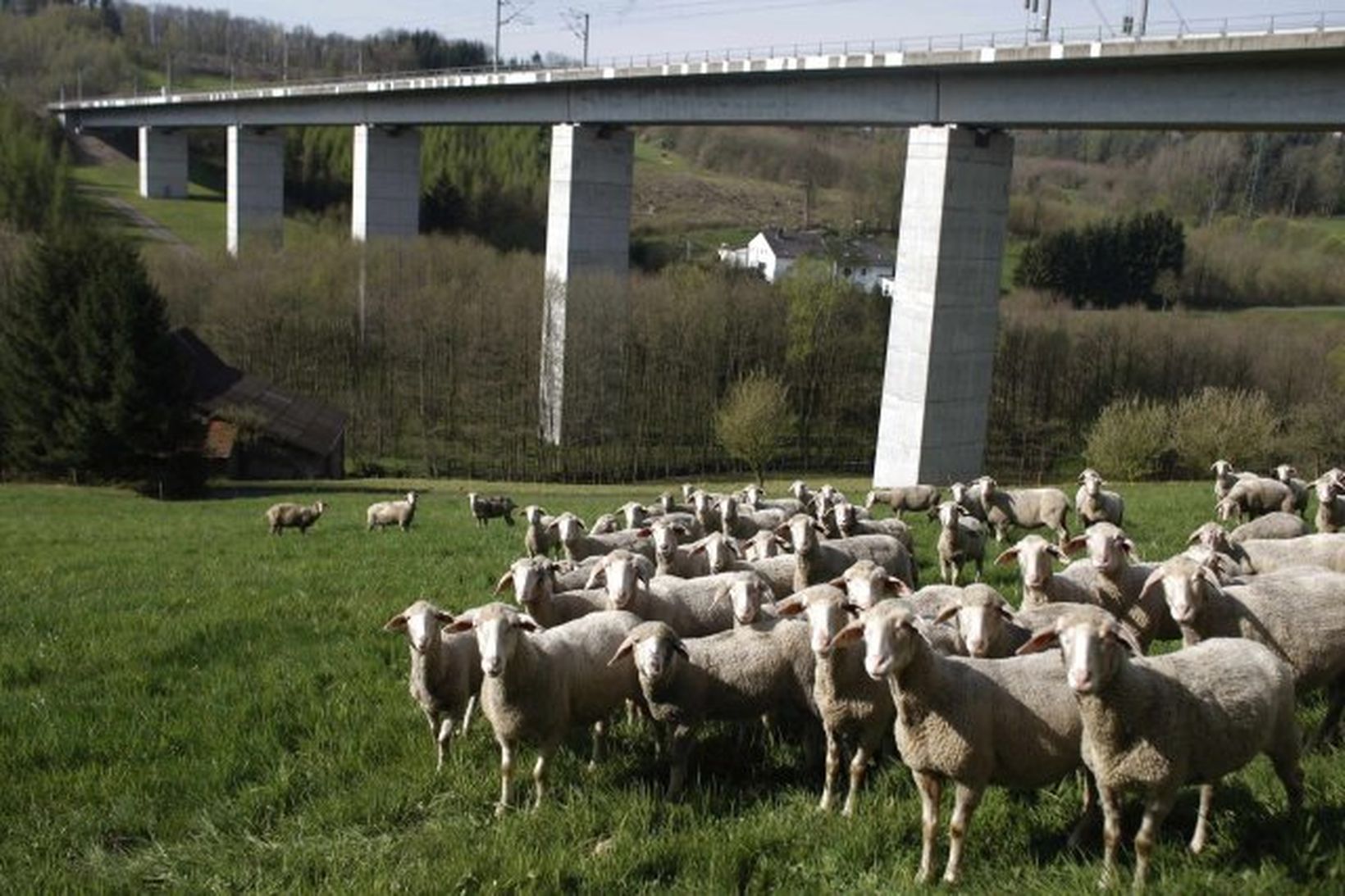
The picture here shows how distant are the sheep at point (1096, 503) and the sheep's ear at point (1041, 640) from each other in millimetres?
9066

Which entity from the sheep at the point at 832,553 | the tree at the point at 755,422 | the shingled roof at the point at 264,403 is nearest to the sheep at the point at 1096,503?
the sheep at the point at 832,553

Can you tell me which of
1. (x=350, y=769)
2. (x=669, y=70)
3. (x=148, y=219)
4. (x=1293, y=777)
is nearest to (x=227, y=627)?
(x=350, y=769)

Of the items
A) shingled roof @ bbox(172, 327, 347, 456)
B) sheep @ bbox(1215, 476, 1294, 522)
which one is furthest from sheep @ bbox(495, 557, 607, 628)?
shingled roof @ bbox(172, 327, 347, 456)

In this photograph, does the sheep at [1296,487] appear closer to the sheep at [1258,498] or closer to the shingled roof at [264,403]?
the sheep at [1258,498]

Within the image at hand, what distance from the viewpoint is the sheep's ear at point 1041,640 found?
18.1ft

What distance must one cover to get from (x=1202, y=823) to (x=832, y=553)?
5.17m

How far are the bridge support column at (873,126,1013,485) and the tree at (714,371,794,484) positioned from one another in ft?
37.1

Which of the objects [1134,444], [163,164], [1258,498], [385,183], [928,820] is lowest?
[1134,444]

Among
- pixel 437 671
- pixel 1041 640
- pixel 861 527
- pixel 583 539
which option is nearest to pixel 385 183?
pixel 583 539

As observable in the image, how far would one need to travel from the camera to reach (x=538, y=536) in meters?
14.6

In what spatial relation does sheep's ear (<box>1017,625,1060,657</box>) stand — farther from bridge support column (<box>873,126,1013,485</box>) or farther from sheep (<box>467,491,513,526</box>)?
bridge support column (<box>873,126,1013,485</box>)

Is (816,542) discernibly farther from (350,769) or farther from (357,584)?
(357,584)

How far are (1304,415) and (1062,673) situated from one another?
37752 millimetres

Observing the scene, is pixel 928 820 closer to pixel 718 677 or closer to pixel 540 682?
pixel 718 677
